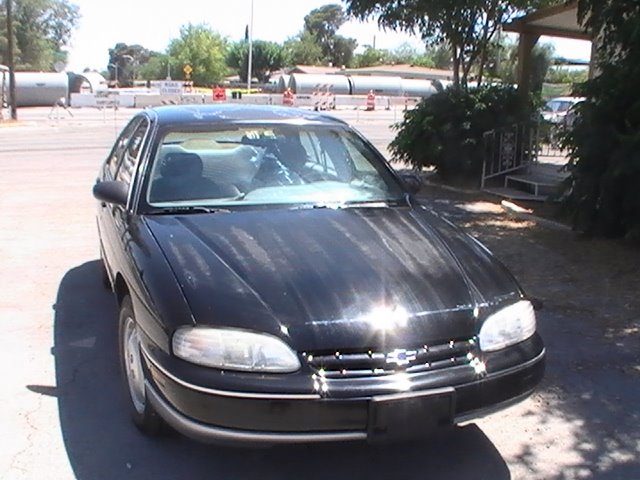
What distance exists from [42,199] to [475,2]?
7.43m

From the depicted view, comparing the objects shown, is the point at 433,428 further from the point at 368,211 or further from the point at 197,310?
the point at 368,211

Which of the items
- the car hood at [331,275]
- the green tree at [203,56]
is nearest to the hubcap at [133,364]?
the car hood at [331,275]

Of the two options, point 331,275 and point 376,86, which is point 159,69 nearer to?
point 376,86

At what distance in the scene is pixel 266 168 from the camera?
15.5 ft

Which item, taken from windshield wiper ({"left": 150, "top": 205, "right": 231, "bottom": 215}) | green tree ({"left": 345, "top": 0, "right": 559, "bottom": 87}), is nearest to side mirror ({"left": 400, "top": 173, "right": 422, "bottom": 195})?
windshield wiper ({"left": 150, "top": 205, "right": 231, "bottom": 215})

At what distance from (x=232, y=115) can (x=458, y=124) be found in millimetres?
7863

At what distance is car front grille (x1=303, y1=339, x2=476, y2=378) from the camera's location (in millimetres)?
3002

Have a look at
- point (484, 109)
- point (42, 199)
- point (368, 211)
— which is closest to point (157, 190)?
point (368, 211)

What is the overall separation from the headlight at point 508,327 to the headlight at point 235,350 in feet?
2.86

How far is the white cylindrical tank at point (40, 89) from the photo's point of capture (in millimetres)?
40812

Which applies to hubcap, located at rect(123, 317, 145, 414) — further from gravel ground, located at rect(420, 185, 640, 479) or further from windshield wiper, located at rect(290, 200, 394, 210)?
gravel ground, located at rect(420, 185, 640, 479)

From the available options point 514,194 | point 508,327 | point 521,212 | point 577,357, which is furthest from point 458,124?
point 508,327

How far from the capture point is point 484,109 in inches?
482

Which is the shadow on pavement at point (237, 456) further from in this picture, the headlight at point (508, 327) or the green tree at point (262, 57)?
the green tree at point (262, 57)
